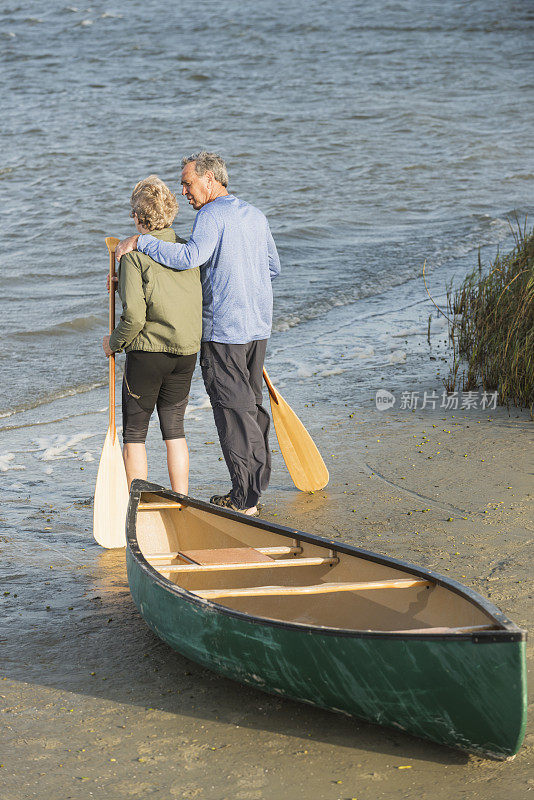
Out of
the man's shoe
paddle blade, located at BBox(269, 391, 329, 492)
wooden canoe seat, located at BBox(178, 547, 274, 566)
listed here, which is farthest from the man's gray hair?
wooden canoe seat, located at BBox(178, 547, 274, 566)

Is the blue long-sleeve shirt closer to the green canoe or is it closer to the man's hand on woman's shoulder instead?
the man's hand on woman's shoulder

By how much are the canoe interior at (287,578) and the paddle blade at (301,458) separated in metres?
1.21

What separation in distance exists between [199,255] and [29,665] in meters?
2.13

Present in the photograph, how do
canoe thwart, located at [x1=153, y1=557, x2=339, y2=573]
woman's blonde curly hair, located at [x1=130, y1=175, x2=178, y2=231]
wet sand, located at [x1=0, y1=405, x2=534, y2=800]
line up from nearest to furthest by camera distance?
wet sand, located at [x1=0, y1=405, x2=534, y2=800]
canoe thwart, located at [x1=153, y1=557, x2=339, y2=573]
woman's blonde curly hair, located at [x1=130, y1=175, x2=178, y2=231]

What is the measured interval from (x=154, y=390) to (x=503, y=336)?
3.06 meters

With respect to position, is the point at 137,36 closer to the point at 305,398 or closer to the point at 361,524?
the point at 305,398

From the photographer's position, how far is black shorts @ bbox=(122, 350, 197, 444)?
16.3 feet

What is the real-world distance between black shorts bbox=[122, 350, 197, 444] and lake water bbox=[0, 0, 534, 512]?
2.59ft

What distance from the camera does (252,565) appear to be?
163 inches

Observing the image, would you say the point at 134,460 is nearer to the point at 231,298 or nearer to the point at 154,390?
the point at 154,390

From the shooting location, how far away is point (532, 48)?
34.0m

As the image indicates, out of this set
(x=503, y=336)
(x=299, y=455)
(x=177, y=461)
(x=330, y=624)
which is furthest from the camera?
(x=503, y=336)

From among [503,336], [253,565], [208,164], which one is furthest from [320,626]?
[503,336]

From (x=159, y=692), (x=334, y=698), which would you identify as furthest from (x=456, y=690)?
(x=159, y=692)
